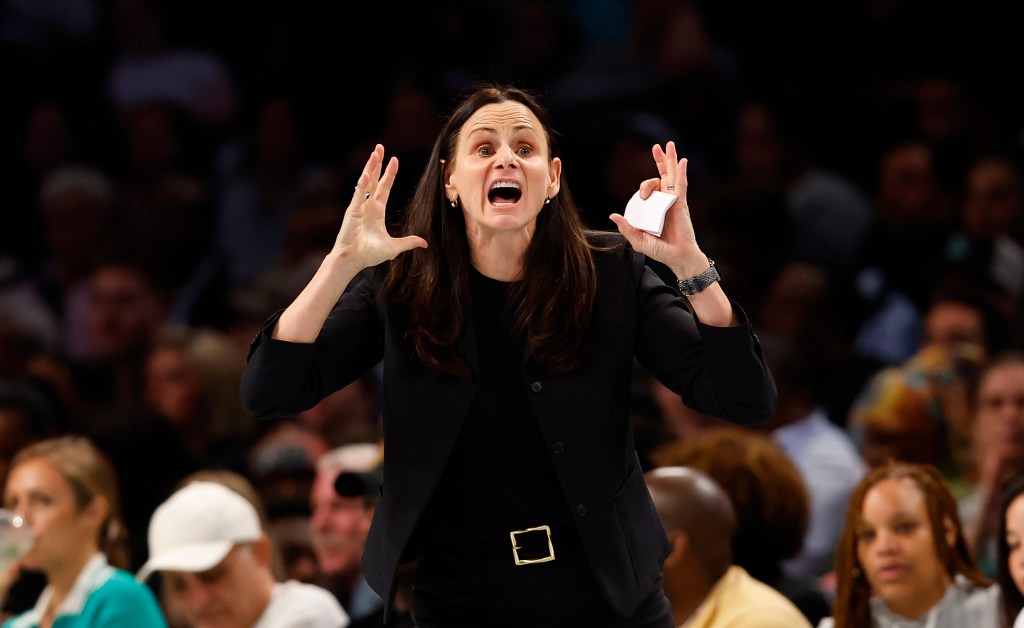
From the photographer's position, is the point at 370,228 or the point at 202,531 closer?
the point at 370,228

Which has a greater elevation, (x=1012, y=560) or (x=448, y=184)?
(x=448, y=184)

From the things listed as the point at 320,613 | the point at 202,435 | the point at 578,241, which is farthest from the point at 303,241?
the point at 578,241

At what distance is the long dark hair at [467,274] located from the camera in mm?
3055

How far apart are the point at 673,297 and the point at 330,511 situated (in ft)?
8.79

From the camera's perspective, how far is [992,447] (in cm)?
551

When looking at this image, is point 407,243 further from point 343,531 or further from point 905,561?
point 343,531

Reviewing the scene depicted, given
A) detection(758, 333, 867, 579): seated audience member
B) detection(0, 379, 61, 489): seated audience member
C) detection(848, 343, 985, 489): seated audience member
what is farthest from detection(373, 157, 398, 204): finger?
detection(0, 379, 61, 489): seated audience member

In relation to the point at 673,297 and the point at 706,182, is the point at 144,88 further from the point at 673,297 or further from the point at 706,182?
the point at 673,297

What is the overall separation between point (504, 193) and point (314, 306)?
1.35 feet

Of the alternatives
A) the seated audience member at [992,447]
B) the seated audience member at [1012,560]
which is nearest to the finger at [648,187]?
the seated audience member at [1012,560]

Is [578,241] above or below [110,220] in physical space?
below

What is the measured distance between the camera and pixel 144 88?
30.3ft

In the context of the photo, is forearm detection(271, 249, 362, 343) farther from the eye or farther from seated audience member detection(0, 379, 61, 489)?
seated audience member detection(0, 379, 61, 489)

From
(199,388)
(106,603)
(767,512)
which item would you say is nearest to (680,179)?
(767,512)
